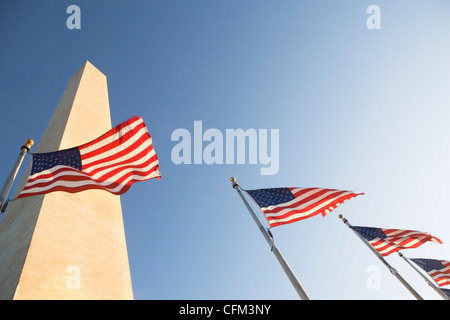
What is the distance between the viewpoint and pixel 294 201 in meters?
8.05

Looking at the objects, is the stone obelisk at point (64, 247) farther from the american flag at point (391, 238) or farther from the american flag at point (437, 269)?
the american flag at point (437, 269)

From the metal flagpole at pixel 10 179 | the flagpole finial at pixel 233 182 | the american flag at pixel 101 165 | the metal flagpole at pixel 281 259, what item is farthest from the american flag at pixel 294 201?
the metal flagpole at pixel 10 179

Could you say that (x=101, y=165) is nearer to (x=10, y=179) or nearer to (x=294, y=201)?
(x=10, y=179)

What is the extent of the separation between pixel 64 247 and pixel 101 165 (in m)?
2.85

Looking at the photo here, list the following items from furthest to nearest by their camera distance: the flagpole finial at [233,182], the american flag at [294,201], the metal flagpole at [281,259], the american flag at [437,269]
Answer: the american flag at [437,269] < the flagpole finial at [233,182] < the american flag at [294,201] < the metal flagpole at [281,259]

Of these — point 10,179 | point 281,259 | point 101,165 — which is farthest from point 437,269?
point 10,179

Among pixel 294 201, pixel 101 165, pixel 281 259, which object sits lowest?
pixel 281 259

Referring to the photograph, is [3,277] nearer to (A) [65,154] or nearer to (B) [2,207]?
(B) [2,207]

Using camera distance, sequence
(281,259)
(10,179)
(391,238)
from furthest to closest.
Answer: (391,238) → (281,259) → (10,179)

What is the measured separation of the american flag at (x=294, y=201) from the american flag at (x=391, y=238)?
303 centimetres

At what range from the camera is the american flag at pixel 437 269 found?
11233mm
